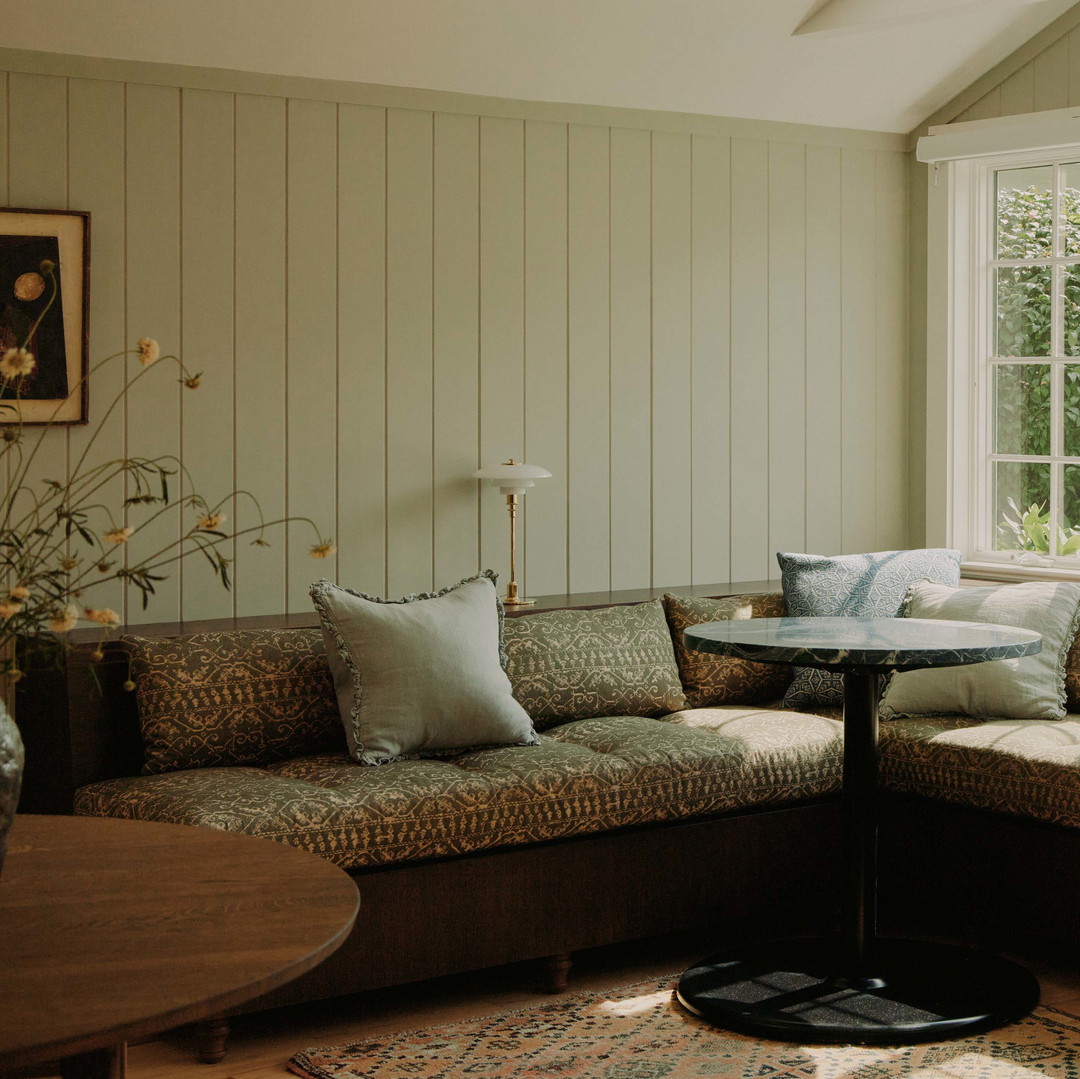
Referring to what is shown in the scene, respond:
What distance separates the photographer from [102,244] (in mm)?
3781

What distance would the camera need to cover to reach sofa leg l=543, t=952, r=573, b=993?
3152 mm

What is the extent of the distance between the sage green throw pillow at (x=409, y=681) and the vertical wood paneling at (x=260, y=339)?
2.01 ft

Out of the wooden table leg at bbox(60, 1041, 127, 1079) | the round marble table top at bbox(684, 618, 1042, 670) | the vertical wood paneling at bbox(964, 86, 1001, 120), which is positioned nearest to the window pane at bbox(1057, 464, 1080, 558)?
the vertical wood paneling at bbox(964, 86, 1001, 120)

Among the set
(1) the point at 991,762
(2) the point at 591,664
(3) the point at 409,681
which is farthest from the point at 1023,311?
(3) the point at 409,681

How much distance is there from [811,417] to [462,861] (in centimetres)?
259

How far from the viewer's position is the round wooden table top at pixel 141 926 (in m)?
1.24

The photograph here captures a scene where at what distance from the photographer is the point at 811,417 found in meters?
5.00

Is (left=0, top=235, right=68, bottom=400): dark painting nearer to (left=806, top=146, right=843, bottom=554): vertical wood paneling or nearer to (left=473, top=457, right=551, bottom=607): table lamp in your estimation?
(left=473, top=457, right=551, bottom=607): table lamp

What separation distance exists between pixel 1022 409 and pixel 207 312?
2903 mm

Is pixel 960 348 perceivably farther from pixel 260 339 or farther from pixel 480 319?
pixel 260 339

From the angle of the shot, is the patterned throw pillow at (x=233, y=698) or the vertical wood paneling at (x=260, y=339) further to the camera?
the vertical wood paneling at (x=260, y=339)

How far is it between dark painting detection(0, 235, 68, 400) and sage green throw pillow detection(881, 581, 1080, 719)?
99.1 inches

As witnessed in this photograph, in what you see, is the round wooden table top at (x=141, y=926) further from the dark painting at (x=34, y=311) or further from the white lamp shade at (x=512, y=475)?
the white lamp shade at (x=512, y=475)

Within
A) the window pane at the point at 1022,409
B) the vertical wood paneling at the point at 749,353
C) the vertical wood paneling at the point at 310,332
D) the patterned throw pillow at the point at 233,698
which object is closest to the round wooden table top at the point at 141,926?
the patterned throw pillow at the point at 233,698
